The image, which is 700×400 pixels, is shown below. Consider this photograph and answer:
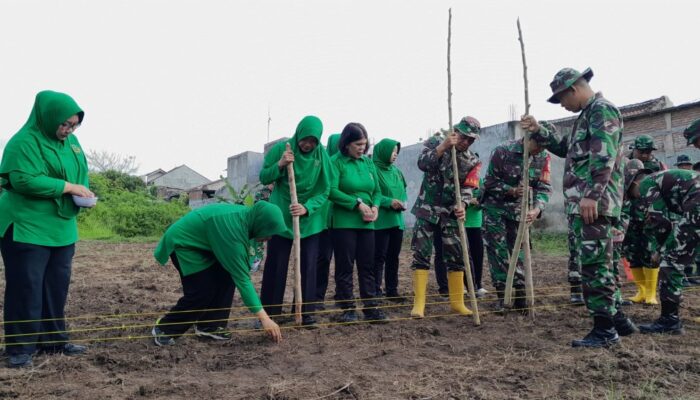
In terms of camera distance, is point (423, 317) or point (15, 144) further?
point (423, 317)

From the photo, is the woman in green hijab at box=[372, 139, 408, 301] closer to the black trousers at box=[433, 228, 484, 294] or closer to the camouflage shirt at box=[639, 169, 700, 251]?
the black trousers at box=[433, 228, 484, 294]

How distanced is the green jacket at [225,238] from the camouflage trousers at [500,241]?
7.05 ft

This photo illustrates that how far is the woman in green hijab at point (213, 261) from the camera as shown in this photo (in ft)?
12.3

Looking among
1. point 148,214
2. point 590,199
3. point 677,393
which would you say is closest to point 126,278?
point 590,199

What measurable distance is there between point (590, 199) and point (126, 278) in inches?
270

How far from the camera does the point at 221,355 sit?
364cm

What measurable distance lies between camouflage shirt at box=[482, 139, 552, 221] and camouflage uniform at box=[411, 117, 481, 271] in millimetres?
208

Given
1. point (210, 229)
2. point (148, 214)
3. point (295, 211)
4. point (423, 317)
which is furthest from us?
point (148, 214)

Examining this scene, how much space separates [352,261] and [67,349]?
223cm

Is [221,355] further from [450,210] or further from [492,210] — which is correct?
[492,210]

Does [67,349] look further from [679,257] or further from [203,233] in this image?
[679,257]

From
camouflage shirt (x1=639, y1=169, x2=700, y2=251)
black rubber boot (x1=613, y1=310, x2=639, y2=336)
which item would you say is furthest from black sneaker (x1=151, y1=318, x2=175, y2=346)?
camouflage shirt (x1=639, y1=169, x2=700, y2=251)

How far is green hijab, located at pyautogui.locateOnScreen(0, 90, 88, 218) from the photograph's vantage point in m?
3.47

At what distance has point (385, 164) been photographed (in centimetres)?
571
